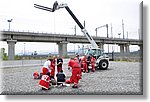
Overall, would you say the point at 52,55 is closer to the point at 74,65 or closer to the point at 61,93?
the point at 74,65

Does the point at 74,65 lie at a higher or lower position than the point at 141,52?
lower

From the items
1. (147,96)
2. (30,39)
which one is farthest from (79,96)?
(30,39)

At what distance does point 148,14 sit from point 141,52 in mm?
769

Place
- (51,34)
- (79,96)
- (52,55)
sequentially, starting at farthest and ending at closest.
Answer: (51,34), (52,55), (79,96)

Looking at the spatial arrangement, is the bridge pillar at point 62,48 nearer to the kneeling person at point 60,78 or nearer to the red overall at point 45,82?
the kneeling person at point 60,78

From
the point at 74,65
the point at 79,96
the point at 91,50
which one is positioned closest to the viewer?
the point at 79,96

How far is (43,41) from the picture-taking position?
5.32 m

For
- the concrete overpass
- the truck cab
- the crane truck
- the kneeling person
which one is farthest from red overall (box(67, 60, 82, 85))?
the truck cab

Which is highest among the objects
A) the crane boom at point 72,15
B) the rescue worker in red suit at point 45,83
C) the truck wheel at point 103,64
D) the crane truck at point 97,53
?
the crane boom at point 72,15

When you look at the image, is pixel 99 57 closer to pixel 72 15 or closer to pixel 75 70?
pixel 72 15

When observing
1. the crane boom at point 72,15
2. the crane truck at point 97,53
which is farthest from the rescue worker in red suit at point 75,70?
the crane truck at point 97,53


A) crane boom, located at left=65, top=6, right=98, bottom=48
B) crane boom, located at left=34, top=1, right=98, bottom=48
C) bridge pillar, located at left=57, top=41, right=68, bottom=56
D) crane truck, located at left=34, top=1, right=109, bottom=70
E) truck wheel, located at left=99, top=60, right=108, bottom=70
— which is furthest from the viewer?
truck wheel, located at left=99, top=60, right=108, bottom=70

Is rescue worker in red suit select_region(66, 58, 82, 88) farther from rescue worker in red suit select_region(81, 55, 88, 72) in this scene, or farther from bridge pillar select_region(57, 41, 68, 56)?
rescue worker in red suit select_region(81, 55, 88, 72)

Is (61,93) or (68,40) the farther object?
(68,40)
